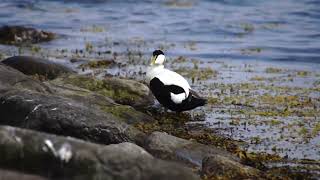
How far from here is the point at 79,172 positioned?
608 cm

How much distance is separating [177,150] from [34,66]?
6544mm

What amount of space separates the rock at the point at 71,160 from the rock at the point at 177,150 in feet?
7.01

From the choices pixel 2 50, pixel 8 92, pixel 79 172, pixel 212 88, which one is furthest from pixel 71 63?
pixel 79 172

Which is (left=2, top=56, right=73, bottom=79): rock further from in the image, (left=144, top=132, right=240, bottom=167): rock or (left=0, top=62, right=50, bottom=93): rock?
(left=144, top=132, right=240, bottom=167): rock

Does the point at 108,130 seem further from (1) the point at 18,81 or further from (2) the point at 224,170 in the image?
(1) the point at 18,81

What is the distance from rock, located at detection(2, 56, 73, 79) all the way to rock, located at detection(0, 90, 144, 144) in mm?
5033

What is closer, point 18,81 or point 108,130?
point 108,130

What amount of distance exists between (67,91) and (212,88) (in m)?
3.97

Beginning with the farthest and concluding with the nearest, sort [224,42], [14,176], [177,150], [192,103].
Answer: [224,42]
[192,103]
[177,150]
[14,176]

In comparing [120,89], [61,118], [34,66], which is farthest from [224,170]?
[34,66]

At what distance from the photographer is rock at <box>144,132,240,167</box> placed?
8305 mm

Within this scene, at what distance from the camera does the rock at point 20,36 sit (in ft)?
69.8

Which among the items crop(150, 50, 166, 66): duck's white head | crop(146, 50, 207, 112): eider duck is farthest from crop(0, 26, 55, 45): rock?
crop(146, 50, 207, 112): eider duck

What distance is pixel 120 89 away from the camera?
12398 mm
